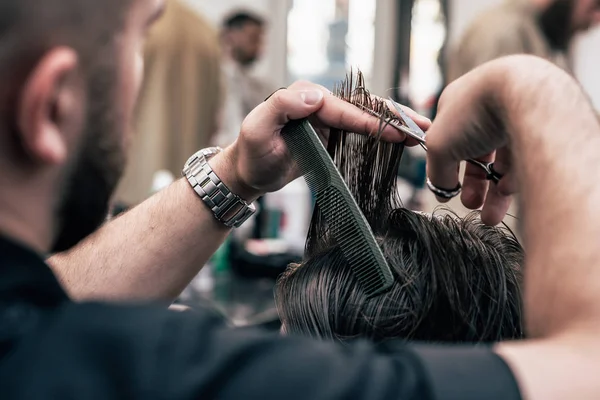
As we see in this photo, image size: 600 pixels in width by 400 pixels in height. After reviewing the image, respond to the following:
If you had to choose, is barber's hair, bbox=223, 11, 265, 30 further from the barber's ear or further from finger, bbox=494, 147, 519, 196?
the barber's ear

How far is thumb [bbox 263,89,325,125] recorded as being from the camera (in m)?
0.97

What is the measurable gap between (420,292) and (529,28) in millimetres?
1923

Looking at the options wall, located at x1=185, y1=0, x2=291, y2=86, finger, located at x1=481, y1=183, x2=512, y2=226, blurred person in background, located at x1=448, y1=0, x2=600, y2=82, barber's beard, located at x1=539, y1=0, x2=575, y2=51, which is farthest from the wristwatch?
wall, located at x1=185, y1=0, x2=291, y2=86

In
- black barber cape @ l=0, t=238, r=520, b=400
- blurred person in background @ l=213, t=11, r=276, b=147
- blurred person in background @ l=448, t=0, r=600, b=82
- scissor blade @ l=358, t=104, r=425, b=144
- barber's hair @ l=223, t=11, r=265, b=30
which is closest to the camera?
black barber cape @ l=0, t=238, r=520, b=400

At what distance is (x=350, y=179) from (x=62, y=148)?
487 millimetres

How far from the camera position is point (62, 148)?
1.98 ft

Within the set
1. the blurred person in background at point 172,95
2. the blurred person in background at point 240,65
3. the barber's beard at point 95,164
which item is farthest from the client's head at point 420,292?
the blurred person in background at point 240,65

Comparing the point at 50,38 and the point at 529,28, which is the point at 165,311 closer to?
the point at 50,38

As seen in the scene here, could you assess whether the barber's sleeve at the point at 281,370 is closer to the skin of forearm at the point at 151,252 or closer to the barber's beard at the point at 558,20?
the skin of forearm at the point at 151,252

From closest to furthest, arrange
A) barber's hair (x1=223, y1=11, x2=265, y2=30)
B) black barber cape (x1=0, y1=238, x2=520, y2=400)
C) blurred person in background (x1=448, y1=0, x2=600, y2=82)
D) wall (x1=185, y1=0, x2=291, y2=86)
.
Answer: black barber cape (x1=0, y1=238, x2=520, y2=400)
blurred person in background (x1=448, y1=0, x2=600, y2=82)
barber's hair (x1=223, y1=11, x2=265, y2=30)
wall (x1=185, y1=0, x2=291, y2=86)

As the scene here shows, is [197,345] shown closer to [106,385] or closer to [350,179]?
[106,385]

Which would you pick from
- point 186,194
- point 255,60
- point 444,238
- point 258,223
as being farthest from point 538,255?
point 255,60

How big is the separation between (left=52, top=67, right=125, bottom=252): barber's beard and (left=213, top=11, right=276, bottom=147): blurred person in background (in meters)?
3.31

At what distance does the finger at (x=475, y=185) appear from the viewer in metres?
0.98
